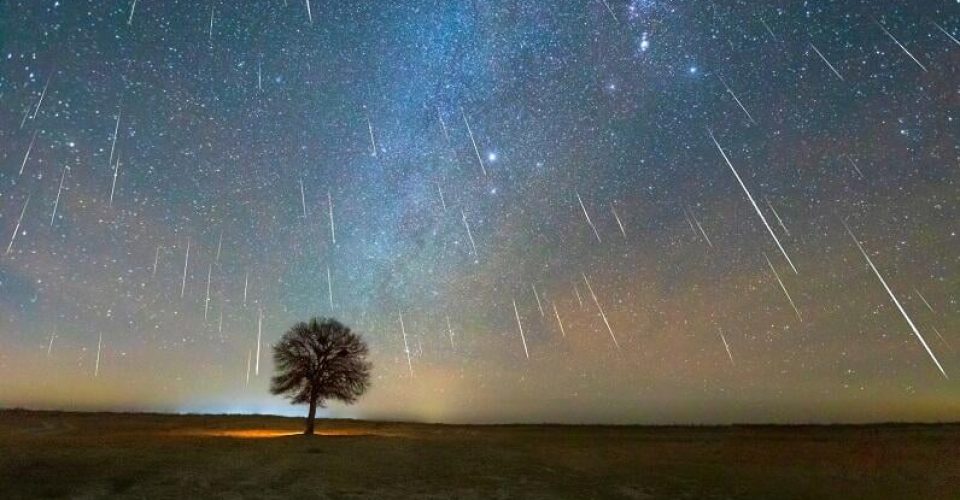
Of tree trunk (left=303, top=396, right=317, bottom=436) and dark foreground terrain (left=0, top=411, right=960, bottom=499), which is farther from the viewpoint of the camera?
tree trunk (left=303, top=396, right=317, bottom=436)

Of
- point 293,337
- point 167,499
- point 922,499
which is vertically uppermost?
point 293,337

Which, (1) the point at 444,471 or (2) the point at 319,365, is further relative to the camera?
(2) the point at 319,365

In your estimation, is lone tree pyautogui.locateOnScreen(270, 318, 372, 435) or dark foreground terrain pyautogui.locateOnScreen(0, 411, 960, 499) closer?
dark foreground terrain pyautogui.locateOnScreen(0, 411, 960, 499)

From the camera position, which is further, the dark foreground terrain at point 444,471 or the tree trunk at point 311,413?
the tree trunk at point 311,413

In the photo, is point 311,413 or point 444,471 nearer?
point 444,471

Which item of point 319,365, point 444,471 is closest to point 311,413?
point 319,365

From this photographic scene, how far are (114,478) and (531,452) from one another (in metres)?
19.7

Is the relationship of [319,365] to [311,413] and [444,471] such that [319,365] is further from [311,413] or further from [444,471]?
[444,471]

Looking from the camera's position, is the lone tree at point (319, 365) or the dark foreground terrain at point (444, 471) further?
the lone tree at point (319, 365)

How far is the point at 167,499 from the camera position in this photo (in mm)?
16469

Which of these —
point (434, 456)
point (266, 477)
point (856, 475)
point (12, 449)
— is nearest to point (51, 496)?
point (266, 477)

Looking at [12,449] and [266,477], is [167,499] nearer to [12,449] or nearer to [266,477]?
[266,477]

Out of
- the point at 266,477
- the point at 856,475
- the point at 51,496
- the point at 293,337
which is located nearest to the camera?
the point at 51,496

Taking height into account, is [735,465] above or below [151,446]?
below
